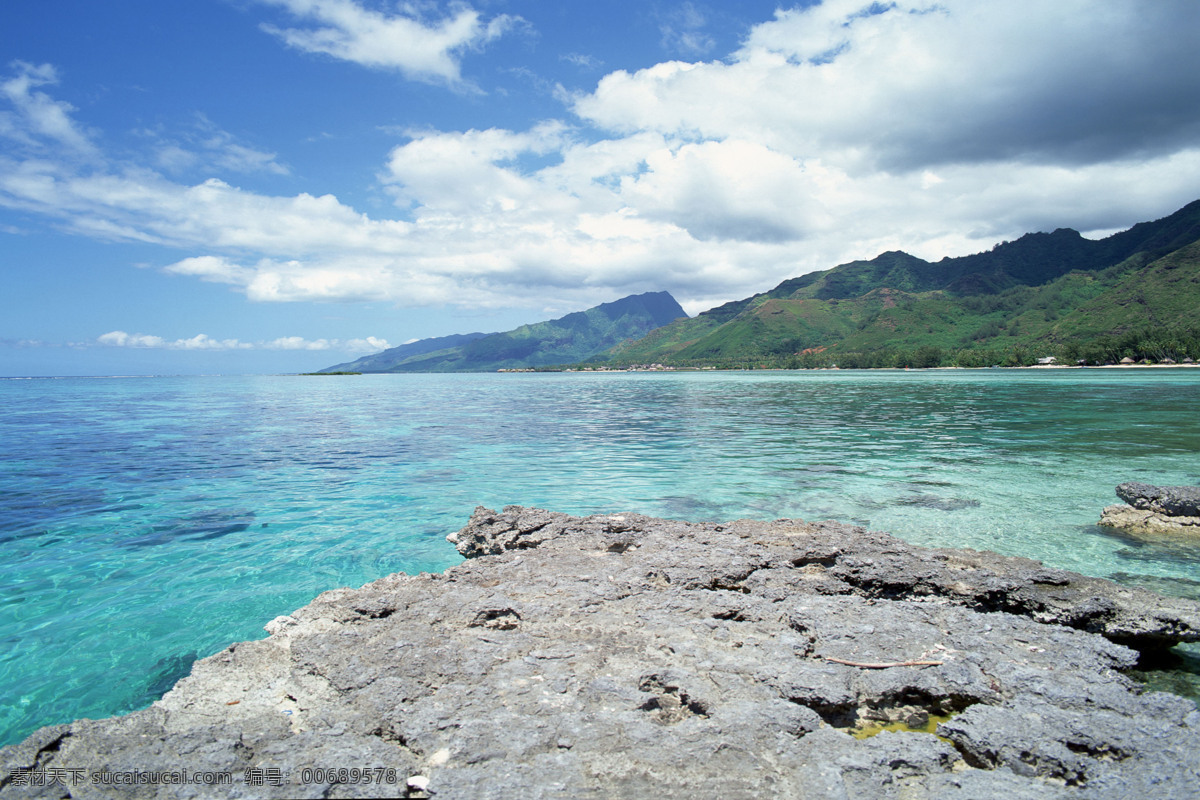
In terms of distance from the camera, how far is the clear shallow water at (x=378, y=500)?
28.0ft

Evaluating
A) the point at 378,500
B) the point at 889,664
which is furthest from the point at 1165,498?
the point at 378,500

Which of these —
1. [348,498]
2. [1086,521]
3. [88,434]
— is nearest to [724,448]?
[1086,521]

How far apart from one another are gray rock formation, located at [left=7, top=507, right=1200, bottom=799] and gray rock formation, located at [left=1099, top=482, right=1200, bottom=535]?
6314 mm

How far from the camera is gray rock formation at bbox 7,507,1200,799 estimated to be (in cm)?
396

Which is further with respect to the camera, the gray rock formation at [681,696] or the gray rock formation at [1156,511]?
the gray rock formation at [1156,511]

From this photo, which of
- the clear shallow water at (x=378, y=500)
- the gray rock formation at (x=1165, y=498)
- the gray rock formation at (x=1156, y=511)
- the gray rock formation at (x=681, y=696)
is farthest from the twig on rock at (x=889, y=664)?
the gray rock formation at (x=1165, y=498)

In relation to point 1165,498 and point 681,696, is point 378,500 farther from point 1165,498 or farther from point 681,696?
point 1165,498

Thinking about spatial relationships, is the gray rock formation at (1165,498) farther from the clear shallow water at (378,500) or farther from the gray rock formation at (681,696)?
the gray rock formation at (681,696)

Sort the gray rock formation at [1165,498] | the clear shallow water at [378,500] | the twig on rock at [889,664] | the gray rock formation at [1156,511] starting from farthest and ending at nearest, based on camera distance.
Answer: the gray rock formation at [1165,498], the gray rock formation at [1156,511], the clear shallow water at [378,500], the twig on rock at [889,664]

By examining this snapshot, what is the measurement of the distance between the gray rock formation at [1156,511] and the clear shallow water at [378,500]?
0.60 metres

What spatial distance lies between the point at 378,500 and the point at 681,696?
13.4 metres

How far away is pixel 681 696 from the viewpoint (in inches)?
192

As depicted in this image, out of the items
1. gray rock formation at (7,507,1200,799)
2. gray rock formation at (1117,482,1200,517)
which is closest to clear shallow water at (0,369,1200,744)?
gray rock formation at (1117,482,1200,517)

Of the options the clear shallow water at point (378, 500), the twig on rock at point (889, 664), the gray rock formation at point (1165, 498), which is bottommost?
the clear shallow water at point (378, 500)
